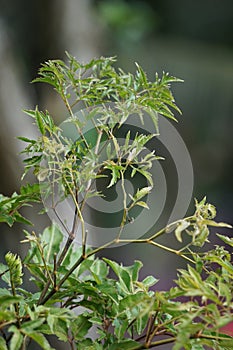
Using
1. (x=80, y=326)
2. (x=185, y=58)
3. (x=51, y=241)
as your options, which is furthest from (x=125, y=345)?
(x=185, y=58)

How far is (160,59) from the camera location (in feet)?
7.79

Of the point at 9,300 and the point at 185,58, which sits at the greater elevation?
the point at 185,58

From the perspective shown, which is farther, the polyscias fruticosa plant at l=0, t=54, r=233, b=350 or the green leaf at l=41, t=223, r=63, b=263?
the green leaf at l=41, t=223, r=63, b=263

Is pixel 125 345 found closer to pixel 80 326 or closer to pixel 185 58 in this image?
pixel 80 326

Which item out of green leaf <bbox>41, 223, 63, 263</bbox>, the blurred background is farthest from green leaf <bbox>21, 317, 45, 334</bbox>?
the blurred background

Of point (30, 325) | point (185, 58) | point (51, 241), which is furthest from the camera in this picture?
point (185, 58)

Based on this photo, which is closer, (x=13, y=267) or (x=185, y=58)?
(x=13, y=267)

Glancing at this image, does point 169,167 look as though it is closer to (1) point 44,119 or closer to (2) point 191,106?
(2) point 191,106

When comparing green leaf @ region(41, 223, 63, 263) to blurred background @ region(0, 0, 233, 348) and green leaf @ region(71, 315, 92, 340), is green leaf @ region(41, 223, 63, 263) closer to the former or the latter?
green leaf @ region(71, 315, 92, 340)

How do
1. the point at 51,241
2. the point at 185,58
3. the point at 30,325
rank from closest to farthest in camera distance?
the point at 30,325, the point at 51,241, the point at 185,58

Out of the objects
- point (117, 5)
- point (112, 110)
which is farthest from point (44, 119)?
point (117, 5)

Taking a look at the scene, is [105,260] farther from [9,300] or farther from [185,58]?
[185,58]

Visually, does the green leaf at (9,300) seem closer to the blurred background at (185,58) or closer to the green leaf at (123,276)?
the green leaf at (123,276)

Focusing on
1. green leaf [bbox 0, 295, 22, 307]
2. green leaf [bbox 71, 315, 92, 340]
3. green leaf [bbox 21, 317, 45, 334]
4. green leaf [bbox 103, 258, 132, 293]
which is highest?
Answer: green leaf [bbox 0, 295, 22, 307]
